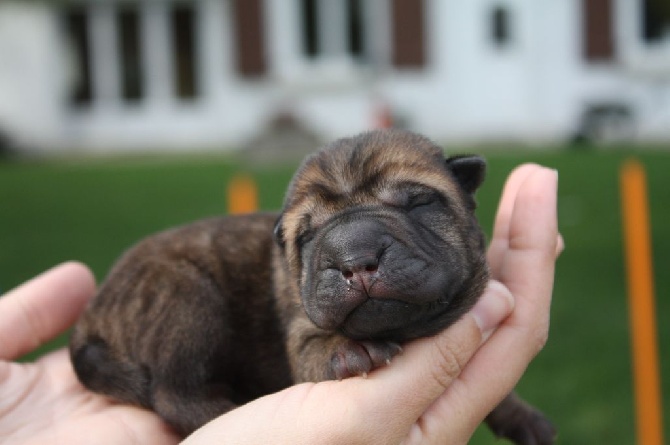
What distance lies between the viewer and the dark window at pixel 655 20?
2902cm

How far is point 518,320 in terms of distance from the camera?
10.7 feet

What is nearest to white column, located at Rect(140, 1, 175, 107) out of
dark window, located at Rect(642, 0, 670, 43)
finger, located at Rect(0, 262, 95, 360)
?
dark window, located at Rect(642, 0, 670, 43)

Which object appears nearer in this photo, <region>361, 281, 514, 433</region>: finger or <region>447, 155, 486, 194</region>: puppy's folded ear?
<region>361, 281, 514, 433</region>: finger

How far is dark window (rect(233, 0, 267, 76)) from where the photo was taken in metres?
28.6

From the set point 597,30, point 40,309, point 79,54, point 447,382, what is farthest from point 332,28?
point 447,382

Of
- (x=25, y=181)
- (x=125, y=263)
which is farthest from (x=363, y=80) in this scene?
(x=125, y=263)

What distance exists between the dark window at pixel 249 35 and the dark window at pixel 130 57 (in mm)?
3761

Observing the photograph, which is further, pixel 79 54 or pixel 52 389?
pixel 79 54

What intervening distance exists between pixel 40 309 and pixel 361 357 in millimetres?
1914

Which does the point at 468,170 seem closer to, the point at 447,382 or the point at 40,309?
the point at 447,382

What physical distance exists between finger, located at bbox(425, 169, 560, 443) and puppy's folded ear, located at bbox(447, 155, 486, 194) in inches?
7.8

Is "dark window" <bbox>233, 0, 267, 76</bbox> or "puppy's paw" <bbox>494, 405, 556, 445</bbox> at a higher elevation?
"dark window" <bbox>233, 0, 267, 76</bbox>

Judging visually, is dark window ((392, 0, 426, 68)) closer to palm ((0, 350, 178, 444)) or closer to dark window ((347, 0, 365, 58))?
dark window ((347, 0, 365, 58))

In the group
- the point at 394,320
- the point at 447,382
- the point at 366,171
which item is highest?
the point at 366,171
